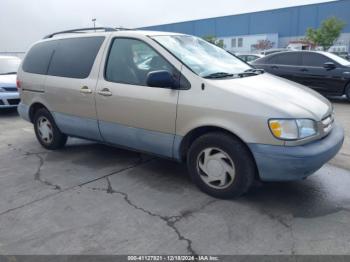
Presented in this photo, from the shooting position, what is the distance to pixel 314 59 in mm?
9469

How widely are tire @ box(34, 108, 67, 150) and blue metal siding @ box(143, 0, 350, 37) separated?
156 ft

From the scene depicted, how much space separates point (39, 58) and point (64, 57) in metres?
0.66

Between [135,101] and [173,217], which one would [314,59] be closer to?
[135,101]

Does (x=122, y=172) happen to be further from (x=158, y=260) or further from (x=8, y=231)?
(x=158, y=260)

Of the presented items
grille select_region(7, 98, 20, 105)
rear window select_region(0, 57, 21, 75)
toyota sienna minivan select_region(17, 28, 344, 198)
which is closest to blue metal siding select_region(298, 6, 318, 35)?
rear window select_region(0, 57, 21, 75)

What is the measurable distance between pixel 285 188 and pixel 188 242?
1.47 metres

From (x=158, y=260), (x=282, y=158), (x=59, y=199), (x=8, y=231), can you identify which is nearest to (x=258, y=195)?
(x=282, y=158)

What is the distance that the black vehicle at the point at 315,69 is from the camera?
9039 millimetres

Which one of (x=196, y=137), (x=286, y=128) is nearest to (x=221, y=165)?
(x=196, y=137)

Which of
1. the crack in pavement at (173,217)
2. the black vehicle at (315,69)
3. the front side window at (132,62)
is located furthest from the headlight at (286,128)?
the black vehicle at (315,69)

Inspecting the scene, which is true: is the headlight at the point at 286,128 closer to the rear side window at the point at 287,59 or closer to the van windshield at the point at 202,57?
the van windshield at the point at 202,57

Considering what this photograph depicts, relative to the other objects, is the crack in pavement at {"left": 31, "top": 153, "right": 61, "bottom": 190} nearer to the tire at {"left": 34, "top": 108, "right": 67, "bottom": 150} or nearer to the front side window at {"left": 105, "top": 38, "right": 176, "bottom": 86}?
the tire at {"left": 34, "top": 108, "right": 67, "bottom": 150}

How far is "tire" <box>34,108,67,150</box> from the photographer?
16.8 feet

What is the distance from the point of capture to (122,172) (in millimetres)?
4336
